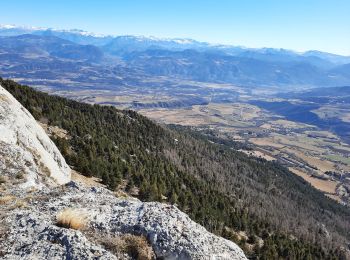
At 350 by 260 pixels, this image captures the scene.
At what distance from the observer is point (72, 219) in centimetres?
2525

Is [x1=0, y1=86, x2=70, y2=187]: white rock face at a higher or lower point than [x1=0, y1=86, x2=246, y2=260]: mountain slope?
lower

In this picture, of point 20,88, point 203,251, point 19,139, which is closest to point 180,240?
point 203,251

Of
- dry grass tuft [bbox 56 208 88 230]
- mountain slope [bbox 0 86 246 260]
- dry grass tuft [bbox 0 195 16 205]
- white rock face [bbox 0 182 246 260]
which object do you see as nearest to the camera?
white rock face [bbox 0 182 246 260]

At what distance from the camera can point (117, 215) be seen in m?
26.6

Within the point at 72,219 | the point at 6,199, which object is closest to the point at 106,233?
the point at 72,219

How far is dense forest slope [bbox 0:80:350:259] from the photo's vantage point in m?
90.1

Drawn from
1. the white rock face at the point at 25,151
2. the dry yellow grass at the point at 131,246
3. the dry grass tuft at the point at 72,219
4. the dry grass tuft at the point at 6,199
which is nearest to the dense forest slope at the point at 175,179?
the white rock face at the point at 25,151

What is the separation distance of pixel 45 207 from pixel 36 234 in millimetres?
4358

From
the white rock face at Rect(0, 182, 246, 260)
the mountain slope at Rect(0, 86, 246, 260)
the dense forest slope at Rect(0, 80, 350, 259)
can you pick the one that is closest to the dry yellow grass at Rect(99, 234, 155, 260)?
the mountain slope at Rect(0, 86, 246, 260)

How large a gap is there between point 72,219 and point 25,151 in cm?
2708

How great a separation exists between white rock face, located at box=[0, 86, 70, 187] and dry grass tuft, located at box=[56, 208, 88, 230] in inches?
610

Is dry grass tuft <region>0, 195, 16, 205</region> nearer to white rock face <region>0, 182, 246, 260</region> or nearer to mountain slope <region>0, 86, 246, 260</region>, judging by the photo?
mountain slope <region>0, 86, 246, 260</region>

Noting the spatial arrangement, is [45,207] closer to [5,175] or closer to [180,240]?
[180,240]

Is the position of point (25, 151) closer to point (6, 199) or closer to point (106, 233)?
point (6, 199)
